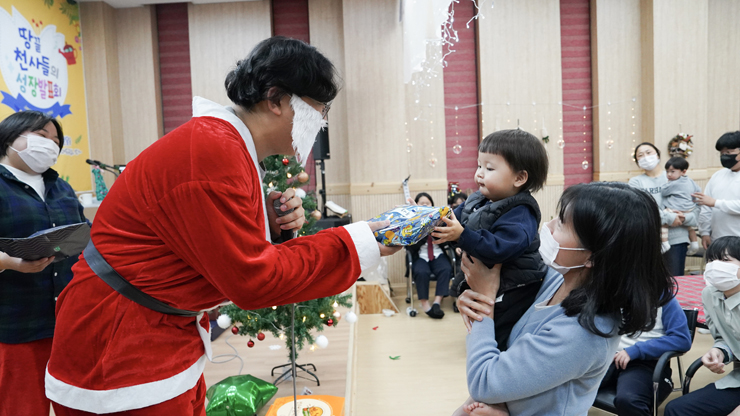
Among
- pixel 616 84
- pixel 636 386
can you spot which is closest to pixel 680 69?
pixel 616 84

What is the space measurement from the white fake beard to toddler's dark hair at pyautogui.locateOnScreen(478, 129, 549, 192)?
0.67 metres

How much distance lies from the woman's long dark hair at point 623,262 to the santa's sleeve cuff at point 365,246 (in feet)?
1.58

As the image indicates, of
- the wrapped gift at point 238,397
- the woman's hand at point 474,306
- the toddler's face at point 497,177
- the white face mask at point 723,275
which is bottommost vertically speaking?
the wrapped gift at point 238,397

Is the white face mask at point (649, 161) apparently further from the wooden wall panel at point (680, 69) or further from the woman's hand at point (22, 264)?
the woman's hand at point (22, 264)

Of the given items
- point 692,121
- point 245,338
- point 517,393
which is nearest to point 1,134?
point 517,393

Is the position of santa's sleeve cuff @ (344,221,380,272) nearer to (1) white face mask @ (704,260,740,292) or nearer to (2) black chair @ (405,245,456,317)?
(1) white face mask @ (704,260,740,292)

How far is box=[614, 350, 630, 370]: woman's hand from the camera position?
237 cm

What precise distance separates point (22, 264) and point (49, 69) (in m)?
4.30

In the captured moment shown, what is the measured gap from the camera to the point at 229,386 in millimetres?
2697

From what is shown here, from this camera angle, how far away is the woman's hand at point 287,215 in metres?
1.36

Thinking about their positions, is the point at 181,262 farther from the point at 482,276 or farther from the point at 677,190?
the point at 677,190

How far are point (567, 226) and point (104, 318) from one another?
1.14m

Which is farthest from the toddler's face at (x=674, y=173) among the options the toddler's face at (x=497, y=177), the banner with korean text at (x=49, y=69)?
the banner with korean text at (x=49, y=69)

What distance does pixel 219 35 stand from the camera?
599 centimetres
